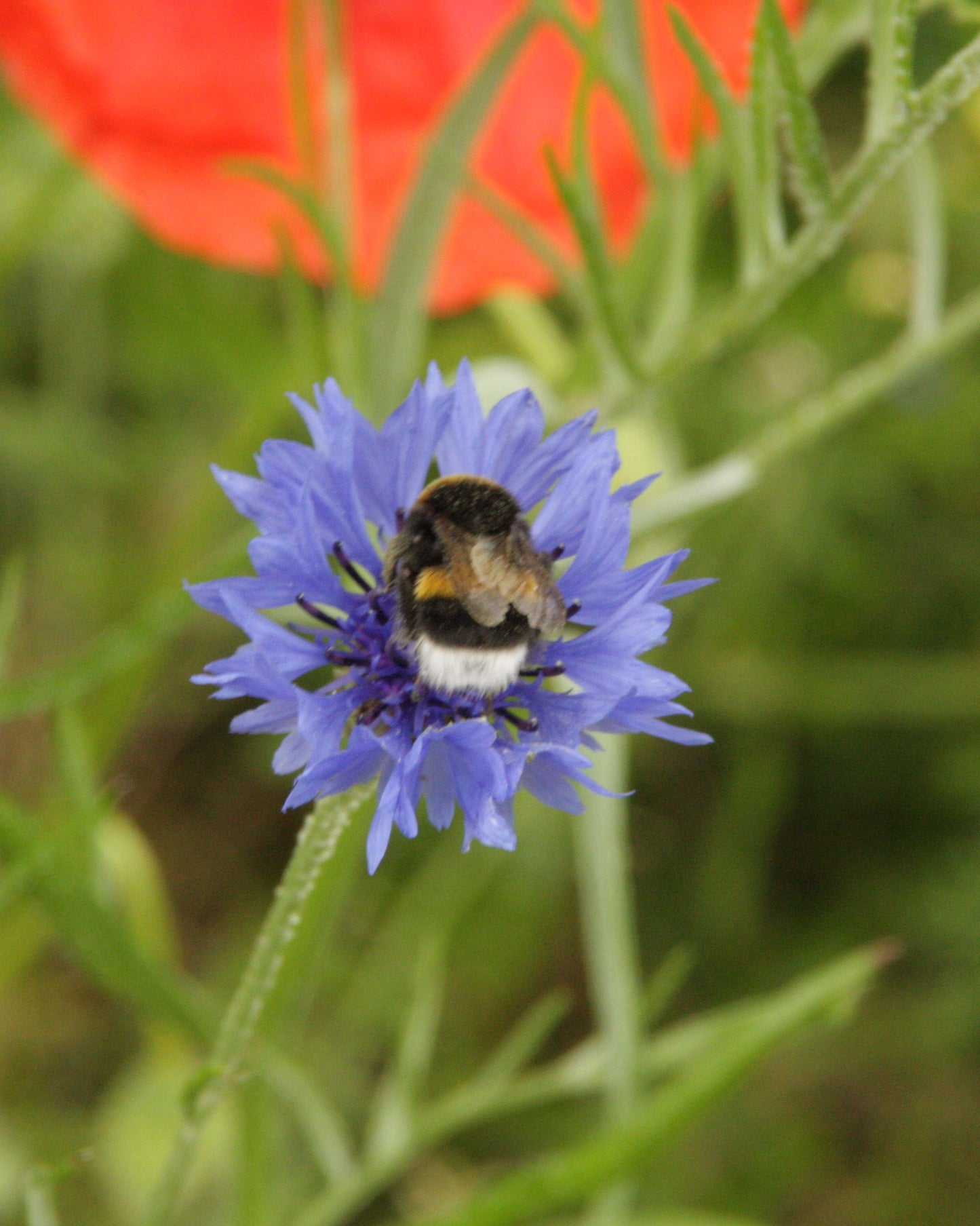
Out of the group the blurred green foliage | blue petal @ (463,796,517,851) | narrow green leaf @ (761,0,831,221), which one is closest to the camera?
blue petal @ (463,796,517,851)

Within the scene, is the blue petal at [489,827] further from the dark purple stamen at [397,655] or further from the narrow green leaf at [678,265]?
the narrow green leaf at [678,265]

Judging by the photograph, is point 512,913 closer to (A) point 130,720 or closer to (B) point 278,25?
(A) point 130,720

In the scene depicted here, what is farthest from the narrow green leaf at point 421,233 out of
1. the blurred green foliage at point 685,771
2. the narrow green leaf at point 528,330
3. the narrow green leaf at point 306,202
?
the blurred green foliage at point 685,771

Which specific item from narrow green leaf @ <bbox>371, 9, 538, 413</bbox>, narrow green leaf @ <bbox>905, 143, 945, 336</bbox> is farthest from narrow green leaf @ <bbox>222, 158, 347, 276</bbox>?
narrow green leaf @ <bbox>905, 143, 945, 336</bbox>

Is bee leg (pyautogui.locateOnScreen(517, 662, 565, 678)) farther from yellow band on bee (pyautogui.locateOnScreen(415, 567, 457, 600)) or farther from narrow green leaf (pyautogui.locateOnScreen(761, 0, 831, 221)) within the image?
narrow green leaf (pyautogui.locateOnScreen(761, 0, 831, 221))

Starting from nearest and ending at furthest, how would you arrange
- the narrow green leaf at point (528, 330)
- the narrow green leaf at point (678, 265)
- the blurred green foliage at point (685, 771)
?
the narrow green leaf at point (678, 265) < the narrow green leaf at point (528, 330) < the blurred green foliage at point (685, 771)

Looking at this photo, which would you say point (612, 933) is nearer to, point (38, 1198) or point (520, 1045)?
point (520, 1045)
